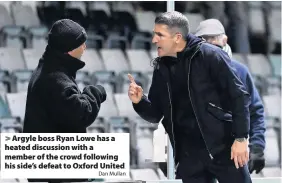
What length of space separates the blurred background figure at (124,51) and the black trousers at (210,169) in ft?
4.20

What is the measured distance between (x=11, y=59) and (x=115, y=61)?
Answer: 31.5 inches

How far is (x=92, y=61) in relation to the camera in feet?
18.6

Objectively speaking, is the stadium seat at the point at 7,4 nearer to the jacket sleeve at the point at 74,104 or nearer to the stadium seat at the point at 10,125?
the stadium seat at the point at 10,125

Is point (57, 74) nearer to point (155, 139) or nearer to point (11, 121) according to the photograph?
point (155, 139)

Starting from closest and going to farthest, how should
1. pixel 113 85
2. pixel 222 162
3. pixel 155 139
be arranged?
pixel 222 162 → pixel 155 139 → pixel 113 85

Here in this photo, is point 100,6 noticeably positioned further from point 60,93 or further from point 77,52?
point 60,93

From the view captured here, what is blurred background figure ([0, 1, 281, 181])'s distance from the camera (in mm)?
5277

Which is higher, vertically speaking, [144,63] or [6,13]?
[6,13]

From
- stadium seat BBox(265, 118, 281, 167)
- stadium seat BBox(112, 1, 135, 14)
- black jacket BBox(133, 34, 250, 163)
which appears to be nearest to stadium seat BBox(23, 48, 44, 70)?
stadium seat BBox(112, 1, 135, 14)

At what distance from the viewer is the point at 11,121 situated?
17.2 ft

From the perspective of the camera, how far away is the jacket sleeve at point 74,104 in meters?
3.74

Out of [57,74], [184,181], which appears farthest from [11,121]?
[184,181]

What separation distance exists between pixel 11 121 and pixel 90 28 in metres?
0.85

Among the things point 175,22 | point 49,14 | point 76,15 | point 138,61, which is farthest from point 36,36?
point 175,22
